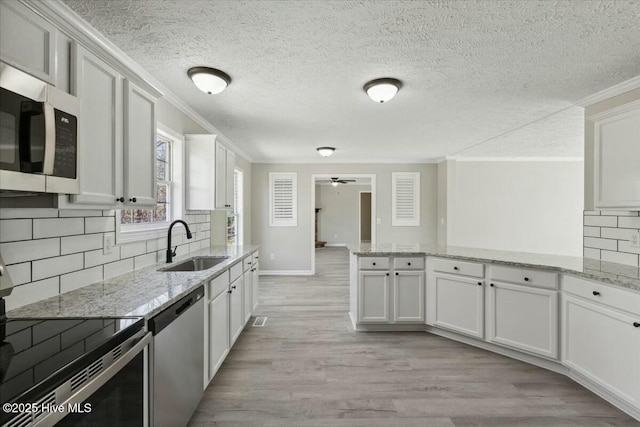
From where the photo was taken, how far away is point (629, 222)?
250cm

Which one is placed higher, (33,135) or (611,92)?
(611,92)

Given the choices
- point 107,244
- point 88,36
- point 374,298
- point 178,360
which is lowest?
point 374,298

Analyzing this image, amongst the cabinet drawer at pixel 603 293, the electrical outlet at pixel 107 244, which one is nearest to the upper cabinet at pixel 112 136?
the electrical outlet at pixel 107 244

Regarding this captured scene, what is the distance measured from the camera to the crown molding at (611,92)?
8.13 ft

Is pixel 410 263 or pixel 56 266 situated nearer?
pixel 56 266

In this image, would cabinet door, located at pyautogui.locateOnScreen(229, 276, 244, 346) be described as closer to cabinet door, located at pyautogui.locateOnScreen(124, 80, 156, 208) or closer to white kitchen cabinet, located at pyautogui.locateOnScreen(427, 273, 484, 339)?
cabinet door, located at pyautogui.locateOnScreen(124, 80, 156, 208)

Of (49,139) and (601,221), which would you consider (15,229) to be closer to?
(49,139)

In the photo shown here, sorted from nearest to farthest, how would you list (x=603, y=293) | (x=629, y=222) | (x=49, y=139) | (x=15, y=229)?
(x=49, y=139), (x=15, y=229), (x=603, y=293), (x=629, y=222)

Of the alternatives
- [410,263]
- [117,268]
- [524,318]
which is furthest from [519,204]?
[117,268]

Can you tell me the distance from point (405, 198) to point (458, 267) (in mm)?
3563

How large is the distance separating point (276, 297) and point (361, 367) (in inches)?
95.4

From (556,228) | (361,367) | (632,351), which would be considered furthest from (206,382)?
(556,228)

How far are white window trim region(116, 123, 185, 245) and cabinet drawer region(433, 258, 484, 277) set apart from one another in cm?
268

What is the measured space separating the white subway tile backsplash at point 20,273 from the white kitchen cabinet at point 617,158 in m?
3.80
